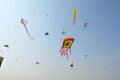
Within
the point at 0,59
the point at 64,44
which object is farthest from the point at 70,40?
the point at 0,59

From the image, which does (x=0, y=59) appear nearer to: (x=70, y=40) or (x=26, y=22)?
(x=26, y=22)

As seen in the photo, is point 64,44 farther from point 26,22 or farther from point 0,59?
point 0,59

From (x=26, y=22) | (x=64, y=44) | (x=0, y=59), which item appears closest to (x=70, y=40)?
(x=64, y=44)

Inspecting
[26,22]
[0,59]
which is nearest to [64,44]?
[26,22]

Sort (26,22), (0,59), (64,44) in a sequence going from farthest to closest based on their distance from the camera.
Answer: (64,44), (26,22), (0,59)

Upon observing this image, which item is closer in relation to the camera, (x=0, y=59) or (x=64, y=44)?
(x=0, y=59)

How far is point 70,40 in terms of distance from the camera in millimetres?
42594

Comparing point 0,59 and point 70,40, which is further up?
point 70,40

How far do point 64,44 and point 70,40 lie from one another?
201 cm

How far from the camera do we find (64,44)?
44000mm

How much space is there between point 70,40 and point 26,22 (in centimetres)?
938

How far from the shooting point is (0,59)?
34.8 m

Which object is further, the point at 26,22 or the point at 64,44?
the point at 64,44

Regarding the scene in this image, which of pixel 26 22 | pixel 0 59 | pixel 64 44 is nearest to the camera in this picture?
pixel 0 59
